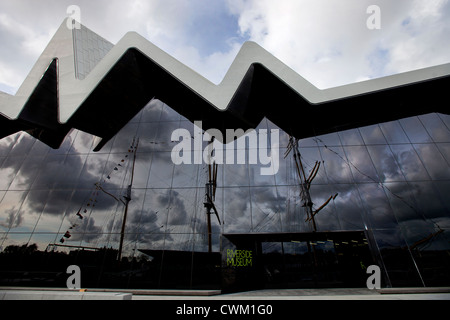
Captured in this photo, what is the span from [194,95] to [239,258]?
8.48 m

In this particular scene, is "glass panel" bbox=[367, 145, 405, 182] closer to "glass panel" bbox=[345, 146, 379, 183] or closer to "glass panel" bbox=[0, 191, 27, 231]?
"glass panel" bbox=[345, 146, 379, 183]

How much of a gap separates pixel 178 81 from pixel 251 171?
20.7 feet

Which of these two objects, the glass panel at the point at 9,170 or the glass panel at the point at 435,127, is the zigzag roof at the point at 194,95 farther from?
the glass panel at the point at 9,170

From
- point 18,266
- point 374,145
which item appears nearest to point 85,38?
point 18,266

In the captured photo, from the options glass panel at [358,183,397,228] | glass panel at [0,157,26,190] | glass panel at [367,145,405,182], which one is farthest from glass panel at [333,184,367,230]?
glass panel at [0,157,26,190]

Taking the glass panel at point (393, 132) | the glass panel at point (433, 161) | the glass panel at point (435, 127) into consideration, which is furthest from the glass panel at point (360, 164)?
the glass panel at point (435, 127)

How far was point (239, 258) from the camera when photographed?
29.0ft

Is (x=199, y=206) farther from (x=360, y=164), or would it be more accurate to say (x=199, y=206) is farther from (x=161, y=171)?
(x=360, y=164)

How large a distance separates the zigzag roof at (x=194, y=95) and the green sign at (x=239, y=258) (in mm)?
6393

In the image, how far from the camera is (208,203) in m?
9.45

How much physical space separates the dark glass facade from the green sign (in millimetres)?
559
